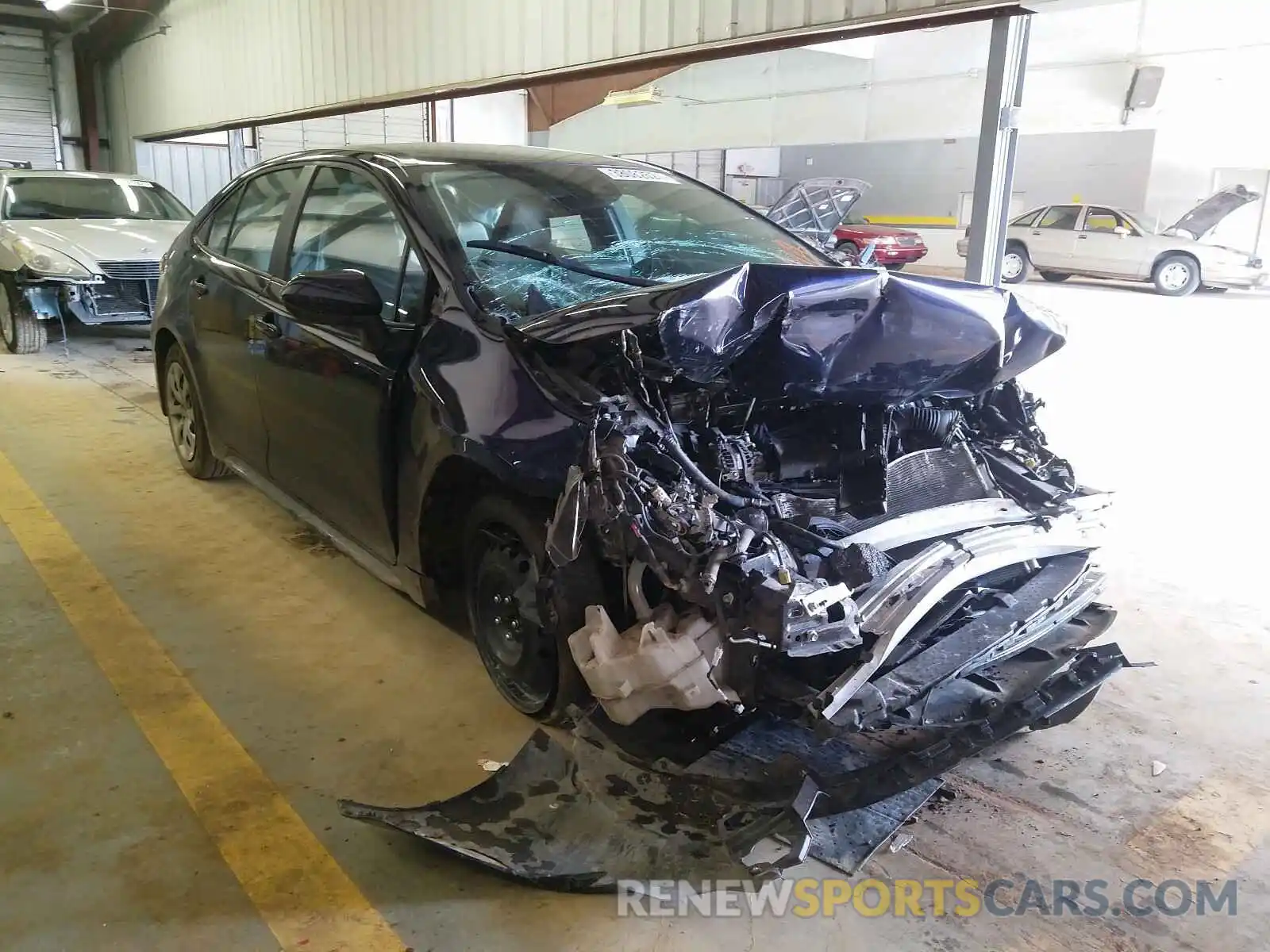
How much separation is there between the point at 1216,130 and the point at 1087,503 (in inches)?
609

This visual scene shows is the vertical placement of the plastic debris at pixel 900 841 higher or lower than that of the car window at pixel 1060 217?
lower

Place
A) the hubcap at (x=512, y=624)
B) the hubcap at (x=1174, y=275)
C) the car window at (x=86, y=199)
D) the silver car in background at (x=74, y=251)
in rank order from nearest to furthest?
the hubcap at (x=512, y=624) → the silver car in background at (x=74, y=251) → the car window at (x=86, y=199) → the hubcap at (x=1174, y=275)

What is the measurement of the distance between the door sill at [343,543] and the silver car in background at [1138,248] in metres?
14.6

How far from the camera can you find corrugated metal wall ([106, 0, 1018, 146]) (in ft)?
16.2

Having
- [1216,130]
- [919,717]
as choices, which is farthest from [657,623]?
[1216,130]

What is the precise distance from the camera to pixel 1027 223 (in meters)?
15.9

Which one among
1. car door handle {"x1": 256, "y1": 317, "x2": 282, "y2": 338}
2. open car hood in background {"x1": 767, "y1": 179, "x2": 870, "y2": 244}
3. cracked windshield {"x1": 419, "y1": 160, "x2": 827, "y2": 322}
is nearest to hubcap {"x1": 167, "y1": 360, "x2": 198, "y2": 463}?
car door handle {"x1": 256, "y1": 317, "x2": 282, "y2": 338}

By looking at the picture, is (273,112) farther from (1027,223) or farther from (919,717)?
(1027,223)

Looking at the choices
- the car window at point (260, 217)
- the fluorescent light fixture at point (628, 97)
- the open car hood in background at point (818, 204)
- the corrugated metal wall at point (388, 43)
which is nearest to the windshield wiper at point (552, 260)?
the car window at point (260, 217)

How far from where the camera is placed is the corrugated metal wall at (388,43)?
4938 millimetres

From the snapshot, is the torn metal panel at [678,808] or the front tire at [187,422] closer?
the torn metal panel at [678,808]

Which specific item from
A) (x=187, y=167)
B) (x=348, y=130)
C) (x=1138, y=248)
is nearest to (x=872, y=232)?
(x=1138, y=248)

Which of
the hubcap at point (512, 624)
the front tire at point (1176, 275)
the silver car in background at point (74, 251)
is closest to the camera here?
the hubcap at point (512, 624)

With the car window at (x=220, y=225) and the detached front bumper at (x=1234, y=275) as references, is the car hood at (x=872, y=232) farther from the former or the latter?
the car window at (x=220, y=225)
